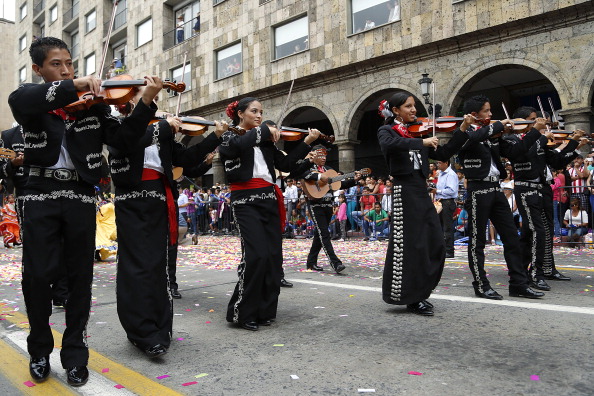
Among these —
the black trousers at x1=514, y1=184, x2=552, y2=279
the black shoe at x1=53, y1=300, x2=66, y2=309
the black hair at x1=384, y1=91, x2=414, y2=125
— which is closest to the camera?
the black hair at x1=384, y1=91, x2=414, y2=125

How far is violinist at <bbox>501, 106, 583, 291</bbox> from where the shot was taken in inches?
234

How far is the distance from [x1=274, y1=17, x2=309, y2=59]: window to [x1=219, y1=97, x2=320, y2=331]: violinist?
15960 millimetres

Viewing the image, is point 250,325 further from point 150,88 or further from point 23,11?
point 23,11

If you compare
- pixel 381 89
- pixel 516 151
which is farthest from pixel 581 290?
pixel 381 89

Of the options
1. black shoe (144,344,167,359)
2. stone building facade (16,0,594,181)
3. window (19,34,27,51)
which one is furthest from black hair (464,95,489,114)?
window (19,34,27,51)

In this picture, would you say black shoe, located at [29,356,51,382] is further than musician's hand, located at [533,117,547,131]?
No

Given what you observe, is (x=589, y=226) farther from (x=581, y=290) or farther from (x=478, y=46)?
(x=478, y=46)

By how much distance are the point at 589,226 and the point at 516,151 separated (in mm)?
6067

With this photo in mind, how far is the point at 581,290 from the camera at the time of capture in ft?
18.7

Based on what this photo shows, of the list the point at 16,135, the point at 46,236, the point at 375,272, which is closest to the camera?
the point at 46,236

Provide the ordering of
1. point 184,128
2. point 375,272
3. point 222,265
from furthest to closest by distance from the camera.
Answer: point 222,265
point 375,272
point 184,128

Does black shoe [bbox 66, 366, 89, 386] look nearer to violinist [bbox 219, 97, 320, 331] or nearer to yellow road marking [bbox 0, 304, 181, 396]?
yellow road marking [bbox 0, 304, 181, 396]

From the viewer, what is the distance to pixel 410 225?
4812 millimetres

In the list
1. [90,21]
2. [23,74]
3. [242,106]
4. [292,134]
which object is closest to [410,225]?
[292,134]
